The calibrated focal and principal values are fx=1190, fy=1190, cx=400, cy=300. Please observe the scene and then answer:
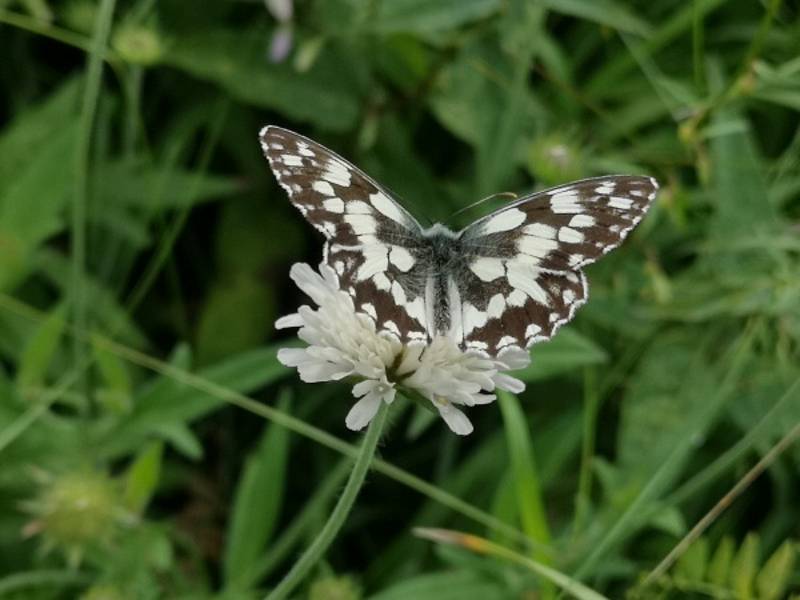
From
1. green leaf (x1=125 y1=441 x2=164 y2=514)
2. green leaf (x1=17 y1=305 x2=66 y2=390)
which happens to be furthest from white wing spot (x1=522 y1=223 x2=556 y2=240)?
green leaf (x1=17 y1=305 x2=66 y2=390)

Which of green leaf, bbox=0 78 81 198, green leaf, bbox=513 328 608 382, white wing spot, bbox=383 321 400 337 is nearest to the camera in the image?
white wing spot, bbox=383 321 400 337

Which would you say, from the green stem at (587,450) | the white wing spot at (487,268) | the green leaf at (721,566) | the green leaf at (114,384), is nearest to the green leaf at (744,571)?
the green leaf at (721,566)

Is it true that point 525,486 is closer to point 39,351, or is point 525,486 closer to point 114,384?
point 114,384

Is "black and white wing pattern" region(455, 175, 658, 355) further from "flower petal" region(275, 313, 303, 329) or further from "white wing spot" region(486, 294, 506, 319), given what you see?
"flower petal" region(275, 313, 303, 329)

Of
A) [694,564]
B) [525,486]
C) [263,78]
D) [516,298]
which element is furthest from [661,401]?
[263,78]

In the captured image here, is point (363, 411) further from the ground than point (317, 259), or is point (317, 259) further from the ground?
point (317, 259)

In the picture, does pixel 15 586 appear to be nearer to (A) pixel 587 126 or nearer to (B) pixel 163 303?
(B) pixel 163 303

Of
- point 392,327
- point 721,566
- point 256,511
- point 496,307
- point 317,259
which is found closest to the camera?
point 392,327
